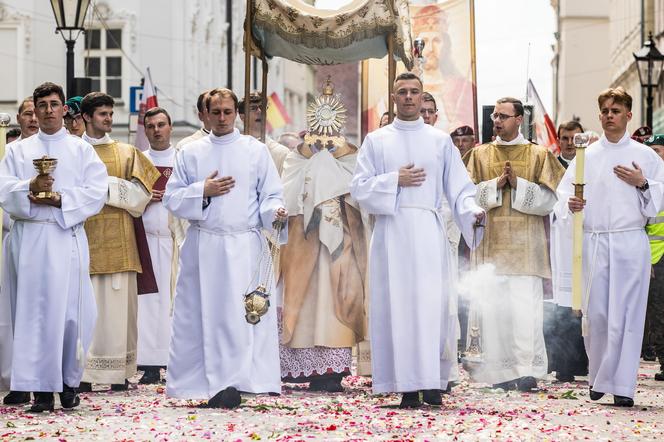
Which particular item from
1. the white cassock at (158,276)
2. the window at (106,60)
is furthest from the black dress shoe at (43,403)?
the window at (106,60)

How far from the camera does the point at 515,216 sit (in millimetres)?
12203

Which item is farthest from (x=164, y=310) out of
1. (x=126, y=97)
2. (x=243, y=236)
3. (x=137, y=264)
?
(x=126, y=97)

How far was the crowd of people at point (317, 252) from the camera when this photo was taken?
400 inches

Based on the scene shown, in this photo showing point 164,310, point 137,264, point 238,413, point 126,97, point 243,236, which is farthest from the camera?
point 126,97

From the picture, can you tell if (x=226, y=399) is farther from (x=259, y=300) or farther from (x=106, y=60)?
(x=106, y=60)

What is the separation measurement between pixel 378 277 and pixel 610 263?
1.63 metres

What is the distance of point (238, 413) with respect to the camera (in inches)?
381

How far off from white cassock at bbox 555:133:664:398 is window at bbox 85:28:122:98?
28969 mm

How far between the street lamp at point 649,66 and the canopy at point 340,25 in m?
10.4

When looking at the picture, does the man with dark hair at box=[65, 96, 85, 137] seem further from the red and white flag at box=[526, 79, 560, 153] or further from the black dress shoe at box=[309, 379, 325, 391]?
the red and white flag at box=[526, 79, 560, 153]

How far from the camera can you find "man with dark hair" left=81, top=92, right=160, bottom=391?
464 inches

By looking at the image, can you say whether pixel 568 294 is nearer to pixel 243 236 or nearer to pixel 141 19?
pixel 243 236

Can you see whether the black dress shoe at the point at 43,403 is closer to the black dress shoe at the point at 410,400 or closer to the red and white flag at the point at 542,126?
the black dress shoe at the point at 410,400

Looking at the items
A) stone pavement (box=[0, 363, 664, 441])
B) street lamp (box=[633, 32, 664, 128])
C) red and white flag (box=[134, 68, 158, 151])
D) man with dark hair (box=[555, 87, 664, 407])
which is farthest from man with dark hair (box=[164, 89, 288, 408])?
street lamp (box=[633, 32, 664, 128])
